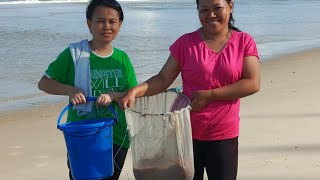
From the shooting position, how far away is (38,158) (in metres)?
5.65

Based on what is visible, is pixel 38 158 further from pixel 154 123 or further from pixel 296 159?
pixel 154 123

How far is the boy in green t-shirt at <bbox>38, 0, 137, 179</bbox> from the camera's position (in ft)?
10.0

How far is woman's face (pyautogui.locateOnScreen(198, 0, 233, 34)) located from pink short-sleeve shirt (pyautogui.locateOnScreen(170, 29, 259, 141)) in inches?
3.5

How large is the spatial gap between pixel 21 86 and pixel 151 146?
7.29 metres

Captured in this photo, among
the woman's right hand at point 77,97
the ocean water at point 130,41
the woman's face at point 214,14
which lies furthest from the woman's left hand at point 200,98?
the ocean water at point 130,41

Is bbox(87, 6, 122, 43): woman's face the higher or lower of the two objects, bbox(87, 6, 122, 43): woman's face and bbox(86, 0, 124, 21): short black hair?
the lower

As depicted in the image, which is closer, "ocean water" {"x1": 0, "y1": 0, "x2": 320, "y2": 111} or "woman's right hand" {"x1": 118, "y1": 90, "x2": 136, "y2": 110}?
"woman's right hand" {"x1": 118, "y1": 90, "x2": 136, "y2": 110}

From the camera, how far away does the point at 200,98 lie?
2875 mm

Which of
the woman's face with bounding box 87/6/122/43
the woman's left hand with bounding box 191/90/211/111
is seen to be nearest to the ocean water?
the woman's face with bounding box 87/6/122/43

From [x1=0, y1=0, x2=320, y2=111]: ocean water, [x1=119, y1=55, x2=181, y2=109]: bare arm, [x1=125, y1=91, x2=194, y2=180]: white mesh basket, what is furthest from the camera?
[x1=0, y1=0, x2=320, y2=111]: ocean water

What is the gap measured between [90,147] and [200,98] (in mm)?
629

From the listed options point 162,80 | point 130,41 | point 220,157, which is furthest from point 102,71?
point 130,41

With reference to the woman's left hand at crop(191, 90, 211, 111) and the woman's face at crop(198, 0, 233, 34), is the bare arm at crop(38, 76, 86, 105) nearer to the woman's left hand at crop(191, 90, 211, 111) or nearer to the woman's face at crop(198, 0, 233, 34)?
the woman's left hand at crop(191, 90, 211, 111)

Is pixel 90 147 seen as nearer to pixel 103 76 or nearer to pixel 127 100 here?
pixel 127 100
